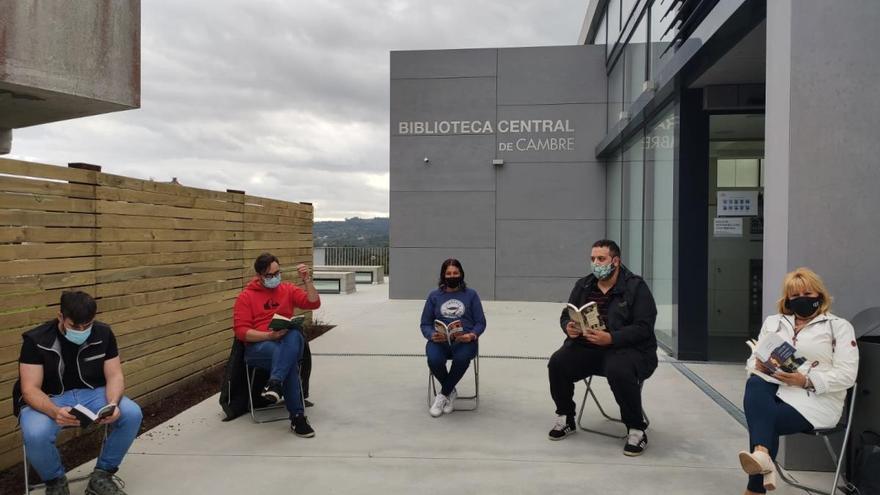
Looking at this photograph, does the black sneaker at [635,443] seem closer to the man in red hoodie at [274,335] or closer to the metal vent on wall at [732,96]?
the man in red hoodie at [274,335]

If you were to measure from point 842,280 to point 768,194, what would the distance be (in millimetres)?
669

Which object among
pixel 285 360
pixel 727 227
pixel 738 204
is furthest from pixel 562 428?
pixel 738 204

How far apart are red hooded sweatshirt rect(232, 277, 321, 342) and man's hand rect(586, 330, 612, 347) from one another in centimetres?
206

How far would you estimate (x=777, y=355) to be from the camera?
3131 mm

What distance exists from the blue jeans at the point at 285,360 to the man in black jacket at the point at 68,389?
44.3 inches

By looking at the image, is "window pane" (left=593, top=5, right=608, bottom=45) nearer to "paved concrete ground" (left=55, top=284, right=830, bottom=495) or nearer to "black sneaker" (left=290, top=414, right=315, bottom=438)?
"paved concrete ground" (left=55, top=284, right=830, bottom=495)

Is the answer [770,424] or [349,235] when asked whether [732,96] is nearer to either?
[770,424]

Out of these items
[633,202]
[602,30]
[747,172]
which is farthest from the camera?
[602,30]

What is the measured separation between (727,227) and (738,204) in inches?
12.7

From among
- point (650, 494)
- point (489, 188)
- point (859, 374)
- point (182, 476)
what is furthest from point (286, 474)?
point (489, 188)

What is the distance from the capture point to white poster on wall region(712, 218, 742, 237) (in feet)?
25.8

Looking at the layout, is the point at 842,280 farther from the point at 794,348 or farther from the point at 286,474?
the point at 286,474

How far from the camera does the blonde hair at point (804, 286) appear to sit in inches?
126

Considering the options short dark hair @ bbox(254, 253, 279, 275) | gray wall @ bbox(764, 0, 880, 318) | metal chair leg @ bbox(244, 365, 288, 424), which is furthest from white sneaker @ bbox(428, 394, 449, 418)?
gray wall @ bbox(764, 0, 880, 318)
